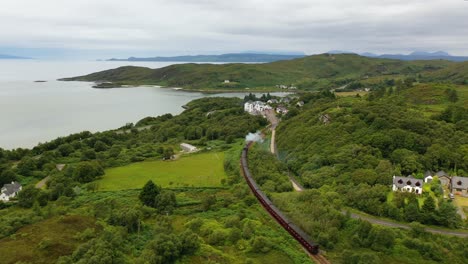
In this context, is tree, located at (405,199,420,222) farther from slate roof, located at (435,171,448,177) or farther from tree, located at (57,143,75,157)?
tree, located at (57,143,75,157)

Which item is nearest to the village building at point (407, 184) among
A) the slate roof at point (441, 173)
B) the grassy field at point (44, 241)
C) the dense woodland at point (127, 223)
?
the slate roof at point (441, 173)

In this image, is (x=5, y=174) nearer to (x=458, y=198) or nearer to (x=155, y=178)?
(x=155, y=178)

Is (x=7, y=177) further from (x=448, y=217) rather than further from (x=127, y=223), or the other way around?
(x=448, y=217)

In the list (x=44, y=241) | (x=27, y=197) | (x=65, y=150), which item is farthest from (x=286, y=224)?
(x=65, y=150)

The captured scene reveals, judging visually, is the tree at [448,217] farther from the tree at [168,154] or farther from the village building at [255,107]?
the village building at [255,107]

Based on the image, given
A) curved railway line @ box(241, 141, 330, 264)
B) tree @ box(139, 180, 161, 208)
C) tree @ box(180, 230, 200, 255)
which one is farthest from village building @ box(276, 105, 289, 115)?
tree @ box(180, 230, 200, 255)

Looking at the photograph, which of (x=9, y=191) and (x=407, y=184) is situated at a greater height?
(x=407, y=184)
